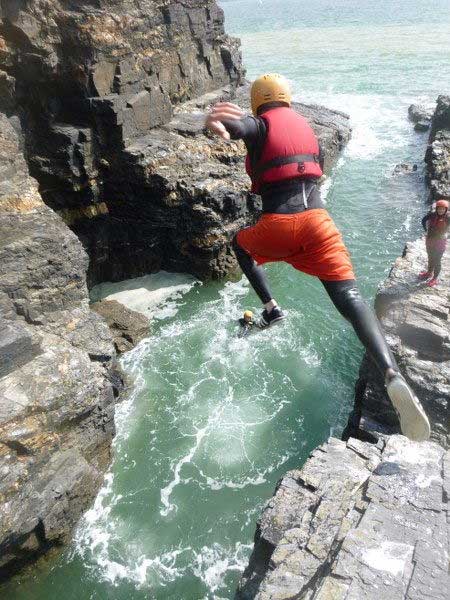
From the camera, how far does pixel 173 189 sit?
17.5 metres

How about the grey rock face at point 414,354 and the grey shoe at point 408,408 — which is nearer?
the grey shoe at point 408,408

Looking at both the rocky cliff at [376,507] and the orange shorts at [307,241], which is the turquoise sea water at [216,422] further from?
the orange shorts at [307,241]

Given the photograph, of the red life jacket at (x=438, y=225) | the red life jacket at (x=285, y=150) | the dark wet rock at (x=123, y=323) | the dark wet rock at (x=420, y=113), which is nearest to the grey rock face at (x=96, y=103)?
the dark wet rock at (x=123, y=323)

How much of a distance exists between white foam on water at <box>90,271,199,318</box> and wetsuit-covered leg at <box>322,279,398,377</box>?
1180cm

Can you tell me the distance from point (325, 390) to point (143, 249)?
9.50 m

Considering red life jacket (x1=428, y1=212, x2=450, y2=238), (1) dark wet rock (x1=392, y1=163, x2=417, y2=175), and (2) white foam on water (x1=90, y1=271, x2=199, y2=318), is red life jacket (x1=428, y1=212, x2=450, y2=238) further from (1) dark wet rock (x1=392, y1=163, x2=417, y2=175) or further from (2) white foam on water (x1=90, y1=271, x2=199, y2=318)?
(1) dark wet rock (x1=392, y1=163, x2=417, y2=175)

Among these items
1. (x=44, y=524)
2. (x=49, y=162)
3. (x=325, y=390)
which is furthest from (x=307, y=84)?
(x=44, y=524)

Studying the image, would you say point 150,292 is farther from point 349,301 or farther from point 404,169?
point 404,169

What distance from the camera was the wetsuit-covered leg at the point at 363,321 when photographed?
564 centimetres

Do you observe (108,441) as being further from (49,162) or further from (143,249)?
(49,162)

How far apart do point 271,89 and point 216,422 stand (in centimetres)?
948

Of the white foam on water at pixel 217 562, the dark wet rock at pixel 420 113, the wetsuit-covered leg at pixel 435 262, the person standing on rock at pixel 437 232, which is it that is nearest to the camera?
the white foam on water at pixel 217 562

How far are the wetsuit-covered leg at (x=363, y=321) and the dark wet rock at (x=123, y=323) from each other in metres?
10.8

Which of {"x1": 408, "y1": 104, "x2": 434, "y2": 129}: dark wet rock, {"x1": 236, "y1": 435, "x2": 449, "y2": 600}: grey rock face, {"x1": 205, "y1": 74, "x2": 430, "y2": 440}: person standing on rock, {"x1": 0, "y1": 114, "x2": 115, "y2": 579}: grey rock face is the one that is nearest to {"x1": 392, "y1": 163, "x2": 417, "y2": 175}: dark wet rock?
{"x1": 408, "y1": 104, "x2": 434, "y2": 129}: dark wet rock
